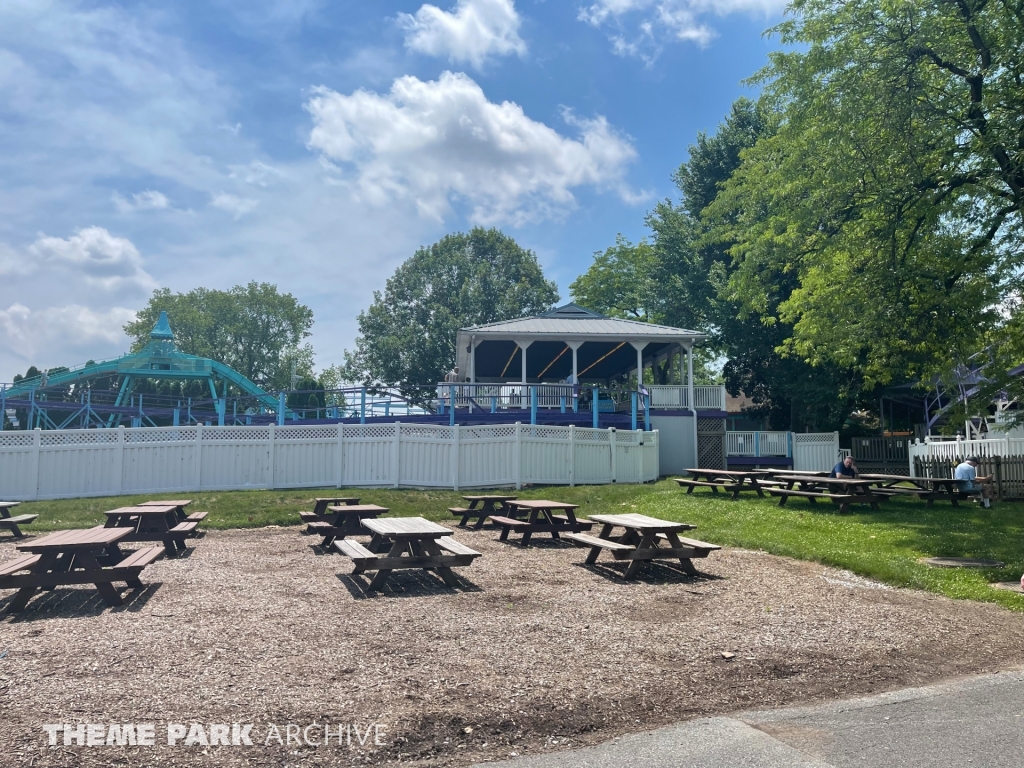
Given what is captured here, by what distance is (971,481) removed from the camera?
618 inches

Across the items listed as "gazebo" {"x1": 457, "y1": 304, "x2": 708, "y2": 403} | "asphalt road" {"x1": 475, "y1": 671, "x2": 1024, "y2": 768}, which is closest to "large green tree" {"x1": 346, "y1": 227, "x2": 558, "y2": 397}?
"gazebo" {"x1": 457, "y1": 304, "x2": 708, "y2": 403}

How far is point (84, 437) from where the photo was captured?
15.7 metres

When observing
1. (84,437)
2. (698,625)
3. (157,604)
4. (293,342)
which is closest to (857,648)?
(698,625)

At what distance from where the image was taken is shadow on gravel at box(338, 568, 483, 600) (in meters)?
7.04

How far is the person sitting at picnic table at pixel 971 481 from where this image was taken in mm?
15188

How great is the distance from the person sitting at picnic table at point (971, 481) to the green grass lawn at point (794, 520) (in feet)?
1.00

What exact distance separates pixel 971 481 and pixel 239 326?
57.6 m

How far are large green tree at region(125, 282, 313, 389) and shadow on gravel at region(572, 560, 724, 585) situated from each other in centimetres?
5597

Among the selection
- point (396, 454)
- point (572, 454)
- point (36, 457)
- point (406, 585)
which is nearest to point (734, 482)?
point (572, 454)

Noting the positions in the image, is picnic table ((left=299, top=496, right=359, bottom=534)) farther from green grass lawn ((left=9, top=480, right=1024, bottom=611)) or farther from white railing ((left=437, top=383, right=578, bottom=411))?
white railing ((left=437, top=383, right=578, bottom=411))

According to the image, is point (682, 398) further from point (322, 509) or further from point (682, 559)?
point (682, 559)

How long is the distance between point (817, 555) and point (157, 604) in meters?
7.56

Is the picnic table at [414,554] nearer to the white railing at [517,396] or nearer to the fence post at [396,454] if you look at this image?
the fence post at [396,454]

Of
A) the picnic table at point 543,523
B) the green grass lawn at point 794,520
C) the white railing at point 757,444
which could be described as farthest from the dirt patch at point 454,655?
the white railing at point 757,444
